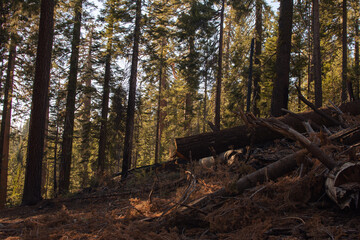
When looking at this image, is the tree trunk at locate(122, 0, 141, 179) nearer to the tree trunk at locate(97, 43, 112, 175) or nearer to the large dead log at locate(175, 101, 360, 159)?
the tree trunk at locate(97, 43, 112, 175)

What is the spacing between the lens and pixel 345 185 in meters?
3.00

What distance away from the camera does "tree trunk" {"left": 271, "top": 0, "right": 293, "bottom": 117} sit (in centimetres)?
1010

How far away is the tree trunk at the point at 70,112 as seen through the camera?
1559 centimetres

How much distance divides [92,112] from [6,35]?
8.47 metres

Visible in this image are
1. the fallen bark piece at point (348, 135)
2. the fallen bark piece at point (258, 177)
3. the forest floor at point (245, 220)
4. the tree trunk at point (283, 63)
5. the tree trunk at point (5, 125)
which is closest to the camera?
the forest floor at point (245, 220)

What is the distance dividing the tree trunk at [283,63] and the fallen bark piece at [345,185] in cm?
713

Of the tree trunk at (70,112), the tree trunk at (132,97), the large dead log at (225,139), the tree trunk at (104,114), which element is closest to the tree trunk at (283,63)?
the large dead log at (225,139)

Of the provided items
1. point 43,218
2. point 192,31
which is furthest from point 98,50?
point 43,218

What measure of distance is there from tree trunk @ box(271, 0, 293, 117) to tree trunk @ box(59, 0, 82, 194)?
12.1 m

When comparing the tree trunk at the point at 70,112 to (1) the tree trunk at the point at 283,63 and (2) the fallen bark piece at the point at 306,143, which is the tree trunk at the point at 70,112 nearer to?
(1) the tree trunk at the point at 283,63

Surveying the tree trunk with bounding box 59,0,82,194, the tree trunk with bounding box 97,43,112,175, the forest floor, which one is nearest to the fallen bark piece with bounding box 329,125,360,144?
the forest floor

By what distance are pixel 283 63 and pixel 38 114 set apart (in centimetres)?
997

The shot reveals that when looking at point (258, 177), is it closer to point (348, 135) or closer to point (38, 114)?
point (348, 135)

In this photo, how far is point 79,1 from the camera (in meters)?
15.5
